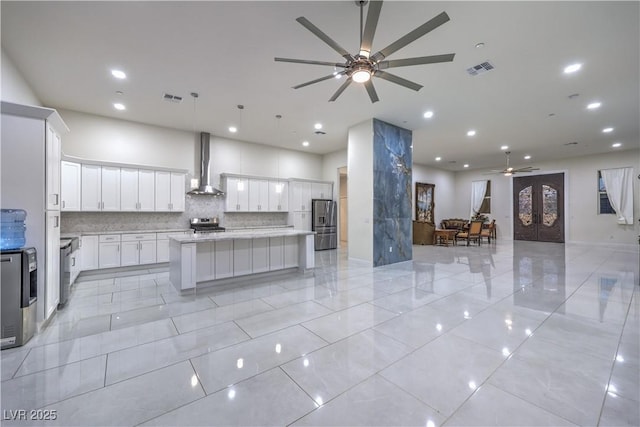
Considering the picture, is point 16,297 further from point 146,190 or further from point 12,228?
point 146,190

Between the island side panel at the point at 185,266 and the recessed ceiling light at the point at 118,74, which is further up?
the recessed ceiling light at the point at 118,74

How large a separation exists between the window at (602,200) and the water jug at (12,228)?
15.0 meters

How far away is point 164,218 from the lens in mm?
6613

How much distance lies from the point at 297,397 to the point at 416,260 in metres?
5.87

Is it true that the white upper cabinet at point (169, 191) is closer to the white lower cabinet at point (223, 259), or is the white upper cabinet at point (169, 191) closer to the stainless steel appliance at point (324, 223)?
the white lower cabinet at point (223, 259)

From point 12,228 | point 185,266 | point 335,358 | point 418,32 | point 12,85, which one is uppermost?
point 12,85

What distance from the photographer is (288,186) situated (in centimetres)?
855

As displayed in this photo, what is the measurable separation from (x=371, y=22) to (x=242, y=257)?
3.89 m

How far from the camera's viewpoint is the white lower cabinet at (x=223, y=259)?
448 centimetres

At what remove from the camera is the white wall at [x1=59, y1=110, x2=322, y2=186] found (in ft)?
19.0

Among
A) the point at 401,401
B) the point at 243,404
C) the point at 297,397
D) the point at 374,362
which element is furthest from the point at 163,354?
the point at 401,401

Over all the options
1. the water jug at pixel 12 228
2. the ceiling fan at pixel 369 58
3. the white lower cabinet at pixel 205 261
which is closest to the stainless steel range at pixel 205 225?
the white lower cabinet at pixel 205 261

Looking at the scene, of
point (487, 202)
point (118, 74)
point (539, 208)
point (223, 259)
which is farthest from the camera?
point (487, 202)

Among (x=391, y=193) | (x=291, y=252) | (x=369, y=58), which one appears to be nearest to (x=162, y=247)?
(x=291, y=252)
